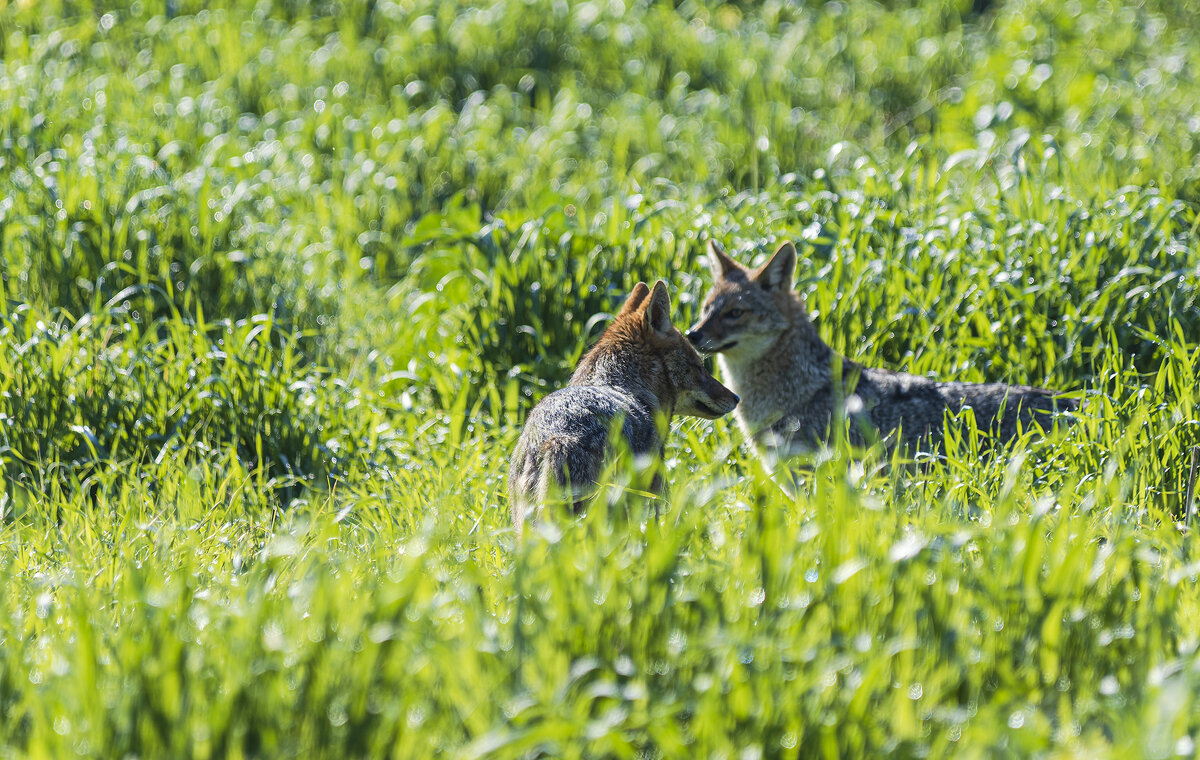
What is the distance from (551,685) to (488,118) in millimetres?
6957

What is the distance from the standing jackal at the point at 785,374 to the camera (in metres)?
4.85

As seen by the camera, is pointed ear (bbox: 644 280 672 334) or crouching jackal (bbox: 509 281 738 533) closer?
crouching jackal (bbox: 509 281 738 533)

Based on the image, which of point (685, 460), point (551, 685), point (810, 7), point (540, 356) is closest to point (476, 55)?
point (810, 7)

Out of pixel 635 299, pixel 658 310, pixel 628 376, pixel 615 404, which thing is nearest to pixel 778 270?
pixel 635 299

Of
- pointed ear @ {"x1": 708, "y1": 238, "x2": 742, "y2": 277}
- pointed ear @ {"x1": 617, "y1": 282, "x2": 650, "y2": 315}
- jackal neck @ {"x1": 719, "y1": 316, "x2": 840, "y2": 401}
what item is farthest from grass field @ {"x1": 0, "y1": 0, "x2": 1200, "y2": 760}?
pointed ear @ {"x1": 617, "y1": 282, "x2": 650, "y2": 315}

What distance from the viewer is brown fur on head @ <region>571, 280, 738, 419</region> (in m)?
4.45

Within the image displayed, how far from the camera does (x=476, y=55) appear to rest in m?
9.80

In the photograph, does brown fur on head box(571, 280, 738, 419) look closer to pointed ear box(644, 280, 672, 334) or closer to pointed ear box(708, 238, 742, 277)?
pointed ear box(644, 280, 672, 334)

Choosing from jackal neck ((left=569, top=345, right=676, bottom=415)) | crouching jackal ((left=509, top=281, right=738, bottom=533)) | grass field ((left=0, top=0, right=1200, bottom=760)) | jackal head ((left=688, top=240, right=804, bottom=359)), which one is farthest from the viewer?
jackal head ((left=688, top=240, right=804, bottom=359))

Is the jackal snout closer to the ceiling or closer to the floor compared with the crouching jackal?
closer to the floor

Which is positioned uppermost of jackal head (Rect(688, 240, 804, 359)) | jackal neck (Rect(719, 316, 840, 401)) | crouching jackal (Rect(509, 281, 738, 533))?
crouching jackal (Rect(509, 281, 738, 533))

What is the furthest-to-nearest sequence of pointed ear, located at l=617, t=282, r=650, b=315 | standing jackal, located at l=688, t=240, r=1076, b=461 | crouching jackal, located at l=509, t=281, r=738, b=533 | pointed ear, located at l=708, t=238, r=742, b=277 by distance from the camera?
pointed ear, located at l=708, t=238, r=742, b=277
standing jackal, located at l=688, t=240, r=1076, b=461
pointed ear, located at l=617, t=282, r=650, b=315
crouching jackal, located at l=509, t=281, r=738, b=533

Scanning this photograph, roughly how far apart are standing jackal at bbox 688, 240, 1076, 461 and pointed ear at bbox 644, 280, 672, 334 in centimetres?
65

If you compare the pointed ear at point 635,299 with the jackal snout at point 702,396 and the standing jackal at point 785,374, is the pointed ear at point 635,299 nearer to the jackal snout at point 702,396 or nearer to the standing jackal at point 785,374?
the jackal snout at point 702,396
